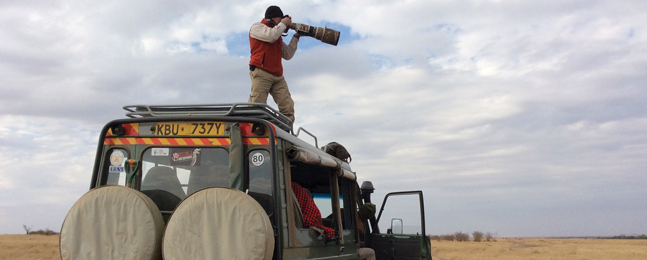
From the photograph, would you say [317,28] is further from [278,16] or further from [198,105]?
[198,105]

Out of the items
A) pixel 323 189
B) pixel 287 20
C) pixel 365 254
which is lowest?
pixel 365 254

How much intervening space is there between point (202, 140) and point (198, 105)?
38 cm

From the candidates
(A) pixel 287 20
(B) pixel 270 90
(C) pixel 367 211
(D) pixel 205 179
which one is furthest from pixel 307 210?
(A) pixel 287 20

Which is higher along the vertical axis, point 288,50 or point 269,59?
point 288,50

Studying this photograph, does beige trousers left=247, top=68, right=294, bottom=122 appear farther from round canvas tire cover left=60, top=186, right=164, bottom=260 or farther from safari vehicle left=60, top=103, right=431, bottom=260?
round canvas tire cover left=60, top=186, right=164, bottom=260

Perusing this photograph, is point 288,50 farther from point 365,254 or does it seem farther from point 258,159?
point 258,159

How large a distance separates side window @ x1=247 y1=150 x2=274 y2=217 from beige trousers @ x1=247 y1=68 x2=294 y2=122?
2.60 m

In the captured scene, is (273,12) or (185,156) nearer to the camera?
(185,156)

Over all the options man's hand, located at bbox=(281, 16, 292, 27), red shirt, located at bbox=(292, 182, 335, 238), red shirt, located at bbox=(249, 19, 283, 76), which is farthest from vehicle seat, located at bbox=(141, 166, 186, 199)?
man's hand, located at bbox=(281, 16, 292, 27)

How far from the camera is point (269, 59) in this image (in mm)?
7363

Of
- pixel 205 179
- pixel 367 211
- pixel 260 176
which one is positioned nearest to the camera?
pixel 260 176

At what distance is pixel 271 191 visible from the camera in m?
4.63

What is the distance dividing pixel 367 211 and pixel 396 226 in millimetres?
635

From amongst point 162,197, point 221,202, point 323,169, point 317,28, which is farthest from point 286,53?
point 221,202
